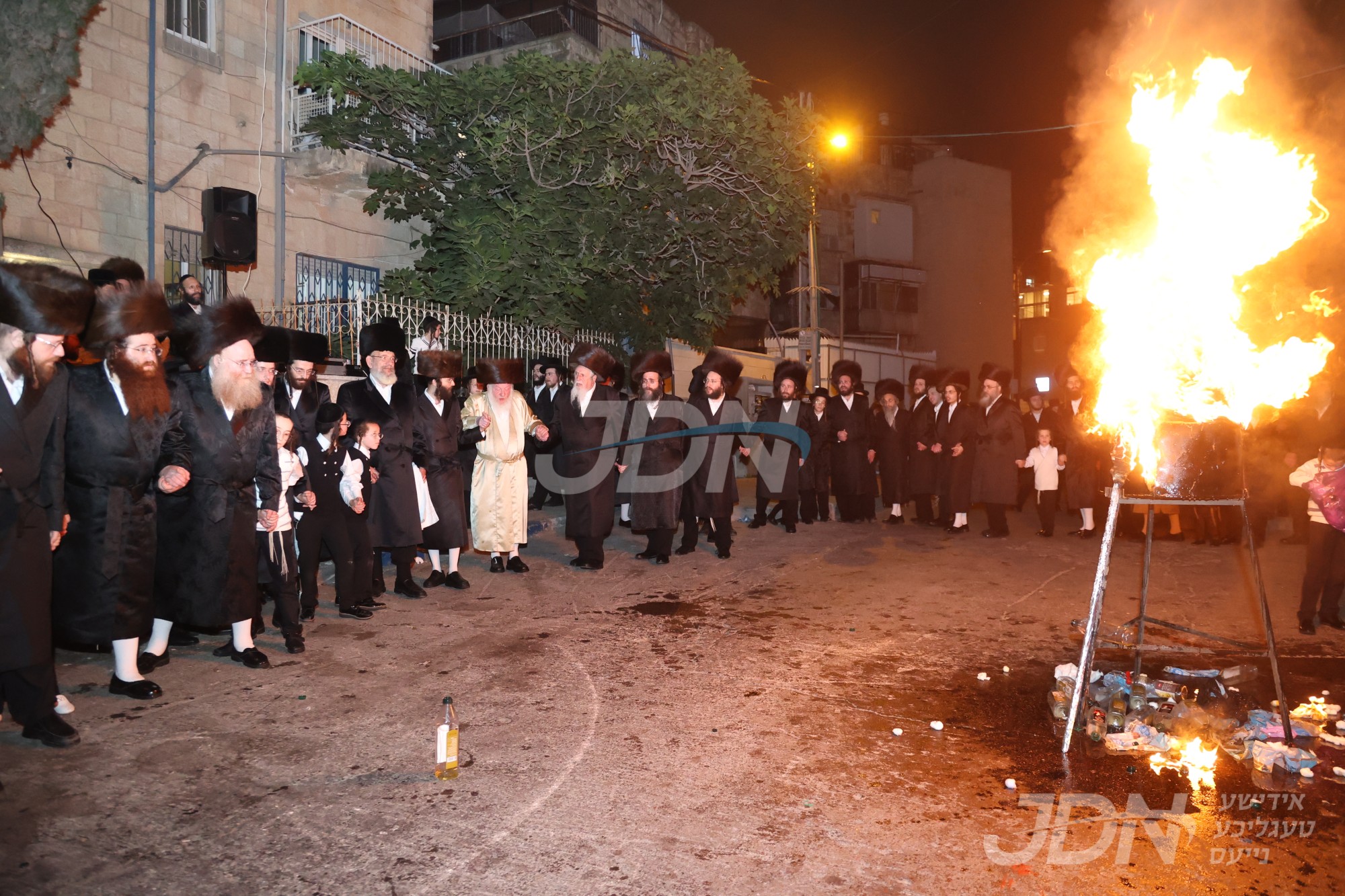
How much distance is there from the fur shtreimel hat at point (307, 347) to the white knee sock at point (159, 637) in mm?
2215

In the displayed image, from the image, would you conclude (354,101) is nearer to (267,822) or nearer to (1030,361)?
(267,822)

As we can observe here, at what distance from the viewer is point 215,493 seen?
5.43m

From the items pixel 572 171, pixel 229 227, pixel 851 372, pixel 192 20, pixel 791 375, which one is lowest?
pixel 791 375

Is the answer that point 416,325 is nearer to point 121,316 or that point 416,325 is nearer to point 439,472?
point 439,472

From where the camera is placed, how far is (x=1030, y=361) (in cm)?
5903

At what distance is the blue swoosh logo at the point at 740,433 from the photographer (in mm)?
9883

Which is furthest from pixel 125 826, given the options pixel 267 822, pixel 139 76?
pixel 139 76

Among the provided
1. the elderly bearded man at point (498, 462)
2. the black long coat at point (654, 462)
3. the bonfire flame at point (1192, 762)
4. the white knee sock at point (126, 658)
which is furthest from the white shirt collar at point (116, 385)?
the bonfire flame at point (1192, 762)

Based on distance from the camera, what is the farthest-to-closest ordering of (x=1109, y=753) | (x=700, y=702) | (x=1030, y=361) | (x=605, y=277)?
(x=1030, y=361) < (x=605, y=277) < (x=700, y=702) < (x=1109, y=753)

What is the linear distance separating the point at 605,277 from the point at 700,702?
11041mm

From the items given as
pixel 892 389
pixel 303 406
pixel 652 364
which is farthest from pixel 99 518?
pixel 892 389

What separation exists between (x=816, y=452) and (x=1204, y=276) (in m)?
8.14

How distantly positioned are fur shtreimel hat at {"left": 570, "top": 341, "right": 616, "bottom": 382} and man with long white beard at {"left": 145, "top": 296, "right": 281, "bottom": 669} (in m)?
4.31

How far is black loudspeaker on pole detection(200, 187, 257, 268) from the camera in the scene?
11.9m
